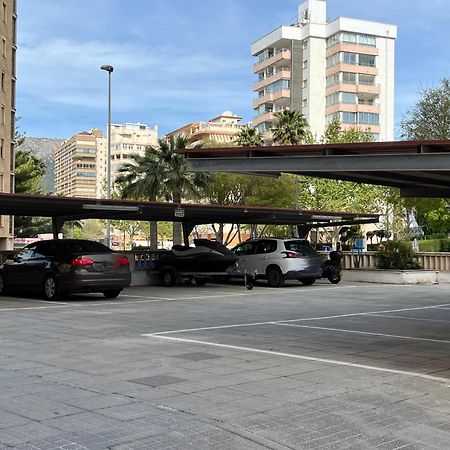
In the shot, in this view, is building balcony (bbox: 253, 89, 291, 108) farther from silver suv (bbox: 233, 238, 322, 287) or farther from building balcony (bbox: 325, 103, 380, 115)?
silver suv (bbox: 233, 238, 322, 287)

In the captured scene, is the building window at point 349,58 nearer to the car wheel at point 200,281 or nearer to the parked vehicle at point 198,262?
the car wheel at point 200,281

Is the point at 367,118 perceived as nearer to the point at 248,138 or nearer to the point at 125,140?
the point at 248,138

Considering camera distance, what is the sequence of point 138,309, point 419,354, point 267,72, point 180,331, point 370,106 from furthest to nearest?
1. point 267,72
2. point 370,106
3. point 138,309
4. point 180,331
5. point 419,354

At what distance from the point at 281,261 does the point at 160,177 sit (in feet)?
81.2

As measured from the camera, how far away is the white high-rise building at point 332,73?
95625mm

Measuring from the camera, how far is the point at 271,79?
101 meters

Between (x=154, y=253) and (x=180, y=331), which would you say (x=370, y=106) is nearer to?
(x=154, y=253)

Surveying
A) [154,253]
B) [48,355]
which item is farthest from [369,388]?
[154,253]

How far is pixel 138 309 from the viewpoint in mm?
15547

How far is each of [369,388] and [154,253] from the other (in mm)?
18800

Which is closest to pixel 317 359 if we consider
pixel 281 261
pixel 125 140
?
pixel 281 261

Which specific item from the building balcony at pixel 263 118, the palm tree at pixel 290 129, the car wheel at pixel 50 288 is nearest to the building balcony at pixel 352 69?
the building balcony at pixel 263 118

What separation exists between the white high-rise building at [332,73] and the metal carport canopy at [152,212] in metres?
67.7

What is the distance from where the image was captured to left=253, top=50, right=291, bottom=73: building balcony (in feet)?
323
